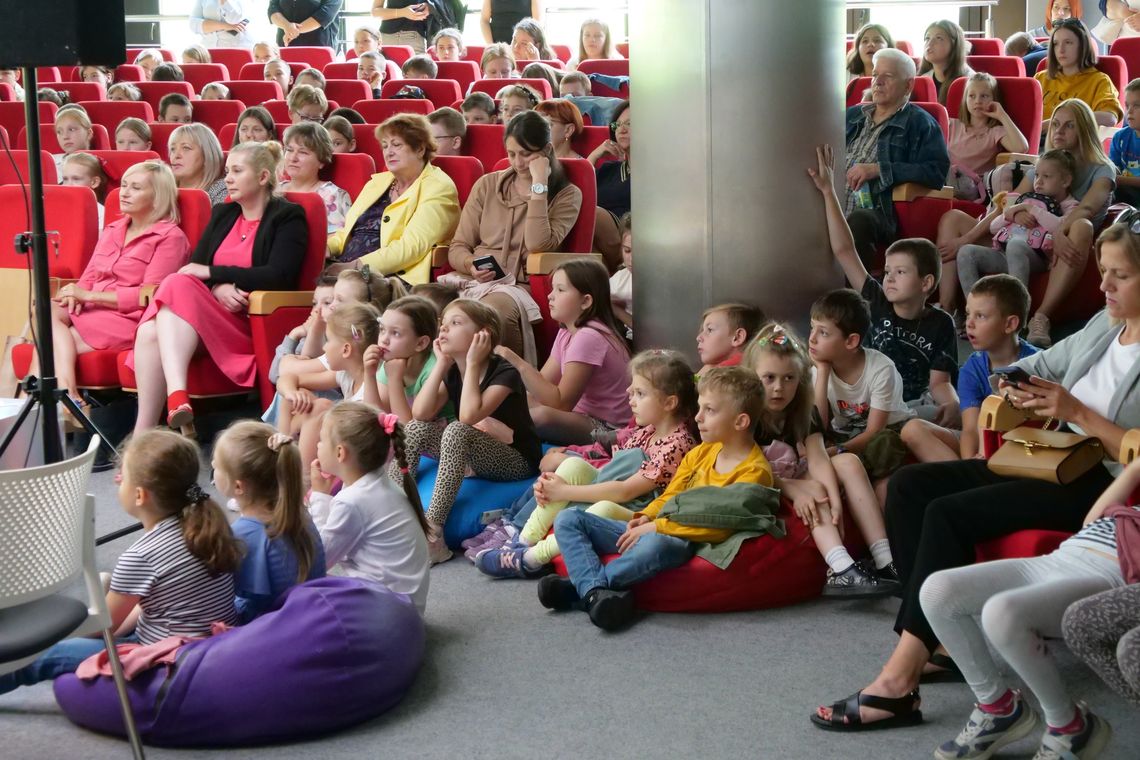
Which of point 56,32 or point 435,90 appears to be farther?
point 435,90

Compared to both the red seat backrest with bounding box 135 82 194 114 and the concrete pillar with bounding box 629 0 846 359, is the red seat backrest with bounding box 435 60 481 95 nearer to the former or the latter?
the red seat backrest with bounding box 135 82 194 114

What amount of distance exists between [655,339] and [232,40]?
818cm

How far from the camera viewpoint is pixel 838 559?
3170 millimetres

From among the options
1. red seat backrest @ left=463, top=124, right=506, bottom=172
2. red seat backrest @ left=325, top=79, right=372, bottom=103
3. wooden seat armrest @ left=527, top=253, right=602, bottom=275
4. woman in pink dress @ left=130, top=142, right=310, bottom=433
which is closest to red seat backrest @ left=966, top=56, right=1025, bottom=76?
red seat backrest @ left=463, top=124, right=506, bottom=172

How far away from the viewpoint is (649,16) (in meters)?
3.94

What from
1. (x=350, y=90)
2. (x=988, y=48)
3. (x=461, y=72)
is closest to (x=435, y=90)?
(x=350, y=90)

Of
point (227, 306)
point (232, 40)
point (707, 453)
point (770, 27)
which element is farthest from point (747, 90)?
point (232, 40)

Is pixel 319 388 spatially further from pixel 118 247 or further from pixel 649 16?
pixel 649 16

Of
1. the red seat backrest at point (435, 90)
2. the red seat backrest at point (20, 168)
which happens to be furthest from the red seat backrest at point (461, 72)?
the red seat backrest at point (20, 168)

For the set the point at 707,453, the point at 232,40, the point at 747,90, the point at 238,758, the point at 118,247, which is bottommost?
the point at 238,758

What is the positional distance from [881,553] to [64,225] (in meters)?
3.26

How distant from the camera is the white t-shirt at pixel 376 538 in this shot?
3.04 m

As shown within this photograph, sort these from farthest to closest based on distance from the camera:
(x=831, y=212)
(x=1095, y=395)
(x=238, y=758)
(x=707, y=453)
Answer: (x=831, y=212), (x=707, y=453), (x=1095, y=395), (x=238, y=758)

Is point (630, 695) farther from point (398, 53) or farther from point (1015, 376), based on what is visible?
point (398, 53)
